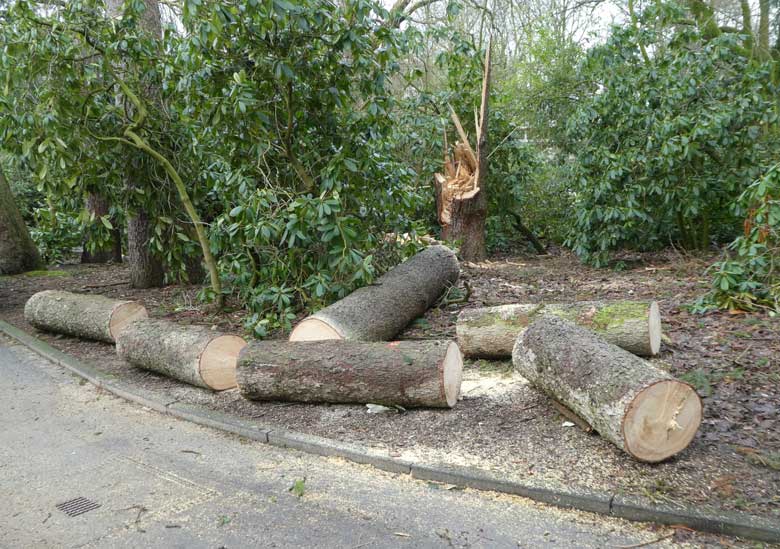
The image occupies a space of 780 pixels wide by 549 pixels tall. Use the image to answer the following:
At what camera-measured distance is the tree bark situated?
1116cm

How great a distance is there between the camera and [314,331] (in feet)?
16.1

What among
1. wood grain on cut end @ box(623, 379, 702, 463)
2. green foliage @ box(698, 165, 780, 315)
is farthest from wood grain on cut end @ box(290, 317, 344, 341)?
green foliage @ box(698, 165, 780, 315)

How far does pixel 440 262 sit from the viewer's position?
6.98 m

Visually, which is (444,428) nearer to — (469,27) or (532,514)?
(532,514)

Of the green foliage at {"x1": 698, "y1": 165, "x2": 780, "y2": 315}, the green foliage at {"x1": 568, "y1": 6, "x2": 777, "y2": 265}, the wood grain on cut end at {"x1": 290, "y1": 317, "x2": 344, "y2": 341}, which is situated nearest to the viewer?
the wood grain on cut end at {"x1": 290, "y1": 317, "x2": 344, "y2": 341}

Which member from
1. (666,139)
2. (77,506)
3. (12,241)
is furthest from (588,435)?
(12,241)

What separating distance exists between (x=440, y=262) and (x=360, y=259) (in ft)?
5.30

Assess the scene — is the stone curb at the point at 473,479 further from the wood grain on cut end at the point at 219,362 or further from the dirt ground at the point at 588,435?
the wood grain on cut end at the point at 219,362

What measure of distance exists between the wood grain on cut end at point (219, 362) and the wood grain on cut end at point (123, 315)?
1994 millimetres

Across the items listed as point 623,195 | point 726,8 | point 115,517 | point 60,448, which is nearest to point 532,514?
point 115,517

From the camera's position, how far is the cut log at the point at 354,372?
393 centimetres

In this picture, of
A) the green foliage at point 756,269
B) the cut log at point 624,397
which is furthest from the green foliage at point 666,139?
the cut log at point 624,397

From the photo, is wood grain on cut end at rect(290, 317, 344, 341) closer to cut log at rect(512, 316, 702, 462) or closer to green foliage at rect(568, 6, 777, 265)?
cut log at rect(512, 316, 702, 462)

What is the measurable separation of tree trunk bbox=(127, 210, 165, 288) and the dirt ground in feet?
8.23
